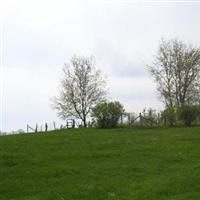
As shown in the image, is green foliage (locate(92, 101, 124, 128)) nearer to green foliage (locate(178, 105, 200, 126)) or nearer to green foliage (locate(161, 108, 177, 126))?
green foliage (locate(161, 108, 177, 126))

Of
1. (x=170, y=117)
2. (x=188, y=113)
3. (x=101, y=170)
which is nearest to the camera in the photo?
(x=101, y=170)

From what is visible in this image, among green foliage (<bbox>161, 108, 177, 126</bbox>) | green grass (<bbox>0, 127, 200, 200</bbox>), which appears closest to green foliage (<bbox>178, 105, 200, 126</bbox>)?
green foliage (<bbox>161, 108, 177, 126</bbox>)

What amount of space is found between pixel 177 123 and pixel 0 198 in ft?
121

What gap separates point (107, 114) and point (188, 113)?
7.79 metres

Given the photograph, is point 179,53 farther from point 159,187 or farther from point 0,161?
point 159,187

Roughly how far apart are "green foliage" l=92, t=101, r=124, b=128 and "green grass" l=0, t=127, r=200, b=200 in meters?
19.2

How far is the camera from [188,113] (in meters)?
47.8

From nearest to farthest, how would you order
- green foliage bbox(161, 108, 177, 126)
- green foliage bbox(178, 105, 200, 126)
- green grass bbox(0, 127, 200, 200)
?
1. green grass bbox(0, 127, 200, 200)
2. green foliage bbox(178, 105, 200, 126)
3. green foliage bbox(161, 108, 177, 126)

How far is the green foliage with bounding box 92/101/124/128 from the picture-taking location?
1871 inches

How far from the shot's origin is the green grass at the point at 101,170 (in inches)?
554

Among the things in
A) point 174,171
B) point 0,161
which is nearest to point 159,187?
point 174,171

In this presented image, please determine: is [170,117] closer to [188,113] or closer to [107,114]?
[188,113]

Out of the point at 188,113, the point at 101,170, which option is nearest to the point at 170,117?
the point at 188,113

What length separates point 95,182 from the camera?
15.9 metres
